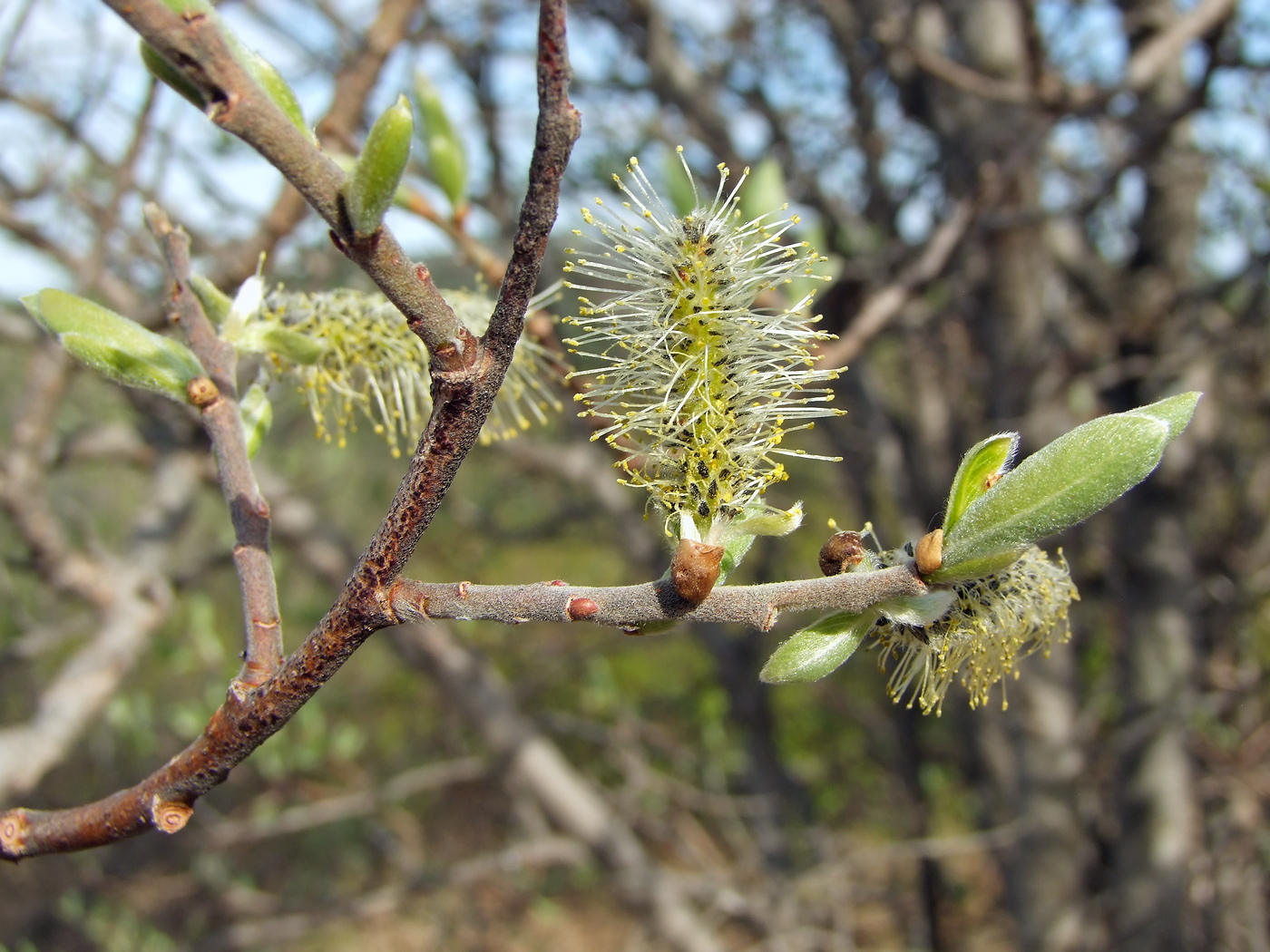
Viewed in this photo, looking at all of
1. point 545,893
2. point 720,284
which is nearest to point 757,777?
point 545,893

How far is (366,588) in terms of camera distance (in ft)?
2.37

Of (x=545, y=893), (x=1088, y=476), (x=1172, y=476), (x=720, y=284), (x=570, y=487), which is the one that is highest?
(x=720, y=284)

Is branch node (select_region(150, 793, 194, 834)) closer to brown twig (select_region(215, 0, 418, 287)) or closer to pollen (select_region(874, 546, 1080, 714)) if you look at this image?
pollen (select_region(874, 546, 1080, 714))

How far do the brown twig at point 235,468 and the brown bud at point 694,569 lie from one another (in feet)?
1.11

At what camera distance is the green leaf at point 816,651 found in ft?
2.60

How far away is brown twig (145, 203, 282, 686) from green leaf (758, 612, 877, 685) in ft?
1.36

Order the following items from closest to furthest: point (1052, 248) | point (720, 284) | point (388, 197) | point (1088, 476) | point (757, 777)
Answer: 1. point (388, 197)
2. point (1088, 476)
3. point (720, 284)
4. point (1052, 248)
5. point (757, 777)

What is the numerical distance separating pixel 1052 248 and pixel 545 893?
309 centimetres

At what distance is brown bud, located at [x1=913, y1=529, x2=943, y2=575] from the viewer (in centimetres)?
76

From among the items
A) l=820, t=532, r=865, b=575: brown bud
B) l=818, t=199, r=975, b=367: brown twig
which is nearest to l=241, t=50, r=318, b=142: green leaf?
l=820, t=532, r=865, b=575: brown bud

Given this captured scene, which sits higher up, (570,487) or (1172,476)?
(1172,476)

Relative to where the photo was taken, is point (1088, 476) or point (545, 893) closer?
point (1088, 476)

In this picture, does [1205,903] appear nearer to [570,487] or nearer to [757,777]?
[757,777]

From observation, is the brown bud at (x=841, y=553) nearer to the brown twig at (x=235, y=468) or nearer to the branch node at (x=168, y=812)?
the brown twig at (x=235, y=468)
